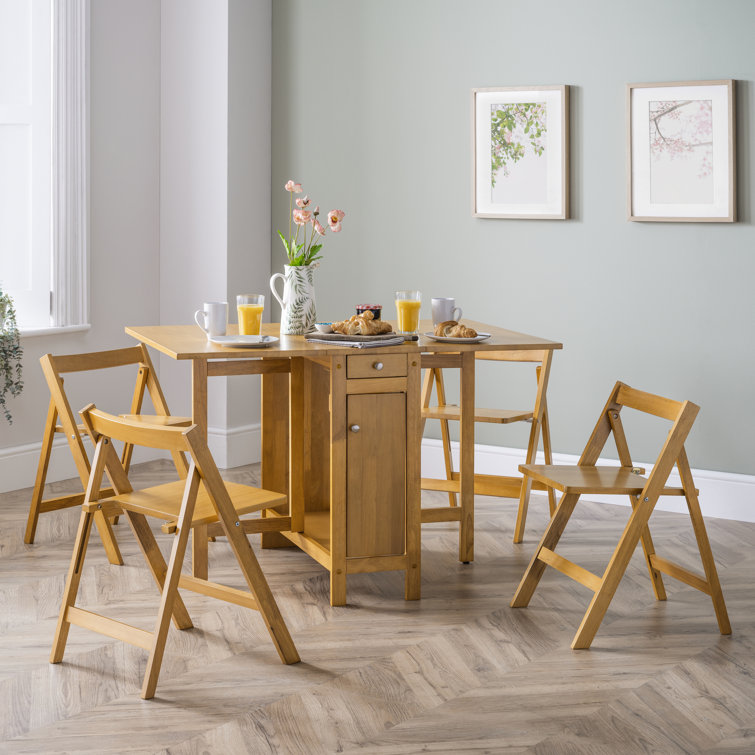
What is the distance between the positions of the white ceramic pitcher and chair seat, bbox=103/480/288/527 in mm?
735

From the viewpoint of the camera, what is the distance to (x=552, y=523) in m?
3.24

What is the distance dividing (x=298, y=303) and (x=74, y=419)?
1055 millimetres

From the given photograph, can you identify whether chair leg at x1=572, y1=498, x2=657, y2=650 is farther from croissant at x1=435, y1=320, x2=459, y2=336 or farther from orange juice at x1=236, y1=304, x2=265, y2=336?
orange juice at x1=236, y1=304, x2=265, y2=336

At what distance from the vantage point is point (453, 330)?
3.54 meters

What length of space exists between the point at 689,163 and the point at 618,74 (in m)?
0.53

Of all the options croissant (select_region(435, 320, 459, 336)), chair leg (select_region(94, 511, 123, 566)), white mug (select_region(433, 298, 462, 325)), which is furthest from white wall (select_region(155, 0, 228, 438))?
croissant (select_region(435, 320, 459, 336))

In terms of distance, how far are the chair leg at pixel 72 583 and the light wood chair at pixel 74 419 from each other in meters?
0.63

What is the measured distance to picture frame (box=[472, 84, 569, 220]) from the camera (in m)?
4.70

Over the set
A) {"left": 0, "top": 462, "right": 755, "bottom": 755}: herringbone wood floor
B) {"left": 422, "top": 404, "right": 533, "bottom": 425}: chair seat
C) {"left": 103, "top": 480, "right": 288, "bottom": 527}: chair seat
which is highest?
{"left": 422, "top": 404, "right": 533, "bottom": 425}: chair seat

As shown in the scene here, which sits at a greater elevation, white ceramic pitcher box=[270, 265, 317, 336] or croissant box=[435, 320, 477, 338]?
white ceramic pitcher box=[270, 265, 317, 336]

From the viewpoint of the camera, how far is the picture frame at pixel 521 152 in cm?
470

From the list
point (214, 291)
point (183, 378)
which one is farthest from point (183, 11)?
point (183, 378)

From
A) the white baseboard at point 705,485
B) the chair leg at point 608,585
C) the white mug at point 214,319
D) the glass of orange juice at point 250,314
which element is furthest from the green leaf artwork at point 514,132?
the chair leg at point 608,585

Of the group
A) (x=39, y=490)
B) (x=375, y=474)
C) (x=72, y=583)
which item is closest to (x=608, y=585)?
(x=375, y=474)
